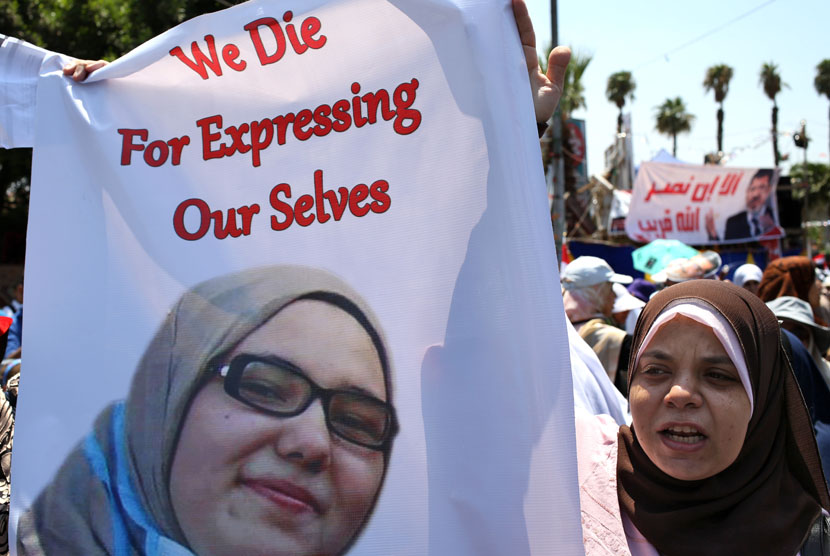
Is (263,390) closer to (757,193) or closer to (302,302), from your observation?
(302,302)

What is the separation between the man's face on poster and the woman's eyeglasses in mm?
13162

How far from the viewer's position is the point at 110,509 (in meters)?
1.48

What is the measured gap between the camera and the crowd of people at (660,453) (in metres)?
1.44

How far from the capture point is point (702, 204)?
42.3 ft

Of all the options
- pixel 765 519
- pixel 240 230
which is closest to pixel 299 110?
pixel 240 230

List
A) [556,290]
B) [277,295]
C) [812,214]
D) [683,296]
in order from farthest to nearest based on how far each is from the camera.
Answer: [812,214]
[683,296]
[277,295]
[556,290]

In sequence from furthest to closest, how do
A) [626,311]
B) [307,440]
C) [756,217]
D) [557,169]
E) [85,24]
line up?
[756,217], [85,24], [557,169], [626,311], [307,440]

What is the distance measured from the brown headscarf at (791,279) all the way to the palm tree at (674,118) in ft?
139

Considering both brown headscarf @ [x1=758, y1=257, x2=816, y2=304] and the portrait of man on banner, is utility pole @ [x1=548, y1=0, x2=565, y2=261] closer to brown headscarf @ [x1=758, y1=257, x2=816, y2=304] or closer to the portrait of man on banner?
the portrait of man on banner

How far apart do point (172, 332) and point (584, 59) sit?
13.9 metres

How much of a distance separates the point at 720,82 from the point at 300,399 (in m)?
43.9

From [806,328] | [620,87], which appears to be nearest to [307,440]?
[806,328]

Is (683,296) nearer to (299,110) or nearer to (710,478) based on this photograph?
(710,478)

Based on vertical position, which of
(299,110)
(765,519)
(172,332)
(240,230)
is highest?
(299,110)
